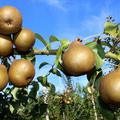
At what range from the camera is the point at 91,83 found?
274 centimetres

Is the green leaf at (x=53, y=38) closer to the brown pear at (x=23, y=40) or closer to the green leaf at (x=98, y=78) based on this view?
the brown pear at (x=23, y=40)

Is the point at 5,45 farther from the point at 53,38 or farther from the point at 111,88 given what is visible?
the point at 111,88

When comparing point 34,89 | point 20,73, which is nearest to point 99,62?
point 20,73

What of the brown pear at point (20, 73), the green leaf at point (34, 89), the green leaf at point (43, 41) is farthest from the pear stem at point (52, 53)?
the green leaf at point (34, 89)

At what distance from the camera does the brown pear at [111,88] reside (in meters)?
2.27

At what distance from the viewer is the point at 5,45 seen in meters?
2.90

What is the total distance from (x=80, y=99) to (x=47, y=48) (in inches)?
433

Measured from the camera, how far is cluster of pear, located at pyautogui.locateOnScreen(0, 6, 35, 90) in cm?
282

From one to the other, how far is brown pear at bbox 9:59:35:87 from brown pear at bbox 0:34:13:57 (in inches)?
4.0

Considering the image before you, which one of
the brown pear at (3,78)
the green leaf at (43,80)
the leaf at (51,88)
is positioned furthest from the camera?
the leaf at (51,88)

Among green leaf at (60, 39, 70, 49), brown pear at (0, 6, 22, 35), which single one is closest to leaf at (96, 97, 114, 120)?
green leaf at (60, 39, 70, 49)

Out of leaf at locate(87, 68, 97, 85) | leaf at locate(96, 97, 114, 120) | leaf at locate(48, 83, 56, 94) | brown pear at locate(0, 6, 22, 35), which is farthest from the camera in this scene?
leaf at locate(48, 83, 56, 94)

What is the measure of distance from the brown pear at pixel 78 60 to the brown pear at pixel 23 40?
51cm

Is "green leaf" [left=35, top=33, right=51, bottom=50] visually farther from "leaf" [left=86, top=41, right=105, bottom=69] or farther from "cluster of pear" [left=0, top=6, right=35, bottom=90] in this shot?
"leaf" [left=86, top=41, right=105, bottom=69]
